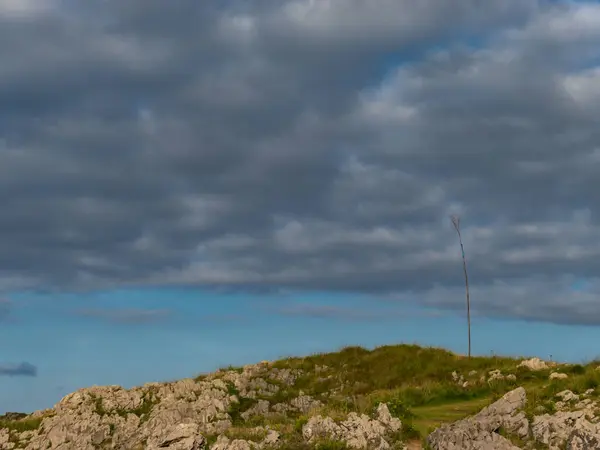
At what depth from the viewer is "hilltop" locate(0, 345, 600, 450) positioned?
29844 mm

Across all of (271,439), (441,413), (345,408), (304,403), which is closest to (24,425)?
(304,403)

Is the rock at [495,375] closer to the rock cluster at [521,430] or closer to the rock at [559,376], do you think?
the rock at [559,376]

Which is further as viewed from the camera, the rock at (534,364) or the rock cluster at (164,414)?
the rock at (534,364)

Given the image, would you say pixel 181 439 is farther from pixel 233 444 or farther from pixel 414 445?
pixel 414 445

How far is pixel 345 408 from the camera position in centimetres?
3484

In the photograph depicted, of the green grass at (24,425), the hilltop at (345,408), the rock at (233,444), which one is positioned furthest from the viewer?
the green grass at (24,425)

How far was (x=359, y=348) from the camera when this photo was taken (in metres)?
62.6

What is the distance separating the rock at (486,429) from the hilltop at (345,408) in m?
0.06

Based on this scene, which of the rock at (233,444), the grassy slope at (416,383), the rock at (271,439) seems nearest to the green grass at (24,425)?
the grassy slope at (416,383)

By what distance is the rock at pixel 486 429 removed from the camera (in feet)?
94.4

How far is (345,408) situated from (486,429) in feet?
24.9

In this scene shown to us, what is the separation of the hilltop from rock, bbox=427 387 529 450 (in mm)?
59

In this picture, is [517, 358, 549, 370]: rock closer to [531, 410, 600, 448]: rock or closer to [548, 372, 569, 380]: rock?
[548, 372, 569, 380]: rock

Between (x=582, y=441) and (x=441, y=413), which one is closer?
(x=582, y=441)
